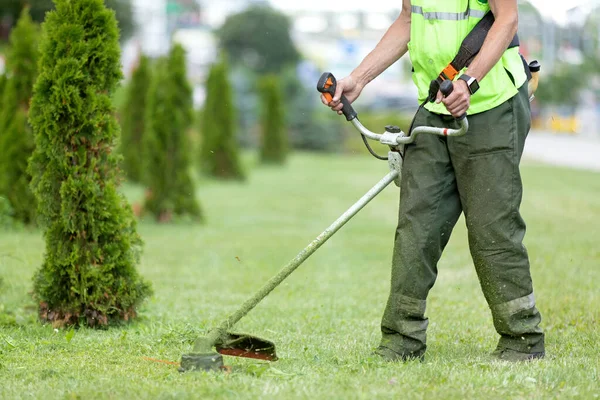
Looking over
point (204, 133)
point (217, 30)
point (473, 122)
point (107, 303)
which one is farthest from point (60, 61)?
point (217, 30)

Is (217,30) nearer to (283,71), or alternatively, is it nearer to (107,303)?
(283,71)

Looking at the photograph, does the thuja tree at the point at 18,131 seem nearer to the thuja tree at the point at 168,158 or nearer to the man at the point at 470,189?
the thuja tree at the point at 168,158

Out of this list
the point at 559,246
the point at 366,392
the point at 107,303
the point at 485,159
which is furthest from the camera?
the point at 559,246

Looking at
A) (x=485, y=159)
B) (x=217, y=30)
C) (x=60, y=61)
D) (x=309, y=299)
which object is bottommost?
(x=309, y=299)

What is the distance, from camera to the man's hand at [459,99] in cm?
381

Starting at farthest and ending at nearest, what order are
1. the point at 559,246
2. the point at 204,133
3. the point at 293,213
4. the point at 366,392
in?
1. the point at 204,133
2. the point at 293,213
3. the point at 559,246
4. the point at 366,392

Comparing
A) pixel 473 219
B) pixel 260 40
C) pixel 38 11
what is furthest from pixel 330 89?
pixel 260 40

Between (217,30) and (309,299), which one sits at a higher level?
(217,30)

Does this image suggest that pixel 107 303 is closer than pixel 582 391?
No

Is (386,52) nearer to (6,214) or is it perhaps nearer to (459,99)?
(459,99)

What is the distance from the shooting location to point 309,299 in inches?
263

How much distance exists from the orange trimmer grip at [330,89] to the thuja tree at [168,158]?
7.80 metres

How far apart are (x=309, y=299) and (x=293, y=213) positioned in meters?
6.93

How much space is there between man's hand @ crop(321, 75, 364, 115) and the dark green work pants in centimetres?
Result: 36
